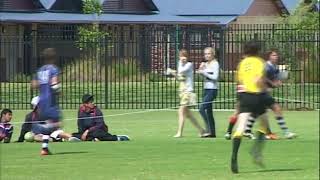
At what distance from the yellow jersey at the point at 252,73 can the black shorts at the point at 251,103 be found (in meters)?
0.07

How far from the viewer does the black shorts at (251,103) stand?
38.4 ft

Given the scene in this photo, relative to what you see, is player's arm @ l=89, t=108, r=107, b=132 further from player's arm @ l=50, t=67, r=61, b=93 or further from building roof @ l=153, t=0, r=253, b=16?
building roof @ l=153, t=0, r=253, b=16

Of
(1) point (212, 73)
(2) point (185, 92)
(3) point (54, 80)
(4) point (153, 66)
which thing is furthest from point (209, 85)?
(4) point (153, 66)

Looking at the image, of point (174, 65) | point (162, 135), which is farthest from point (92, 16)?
point (162, 135)

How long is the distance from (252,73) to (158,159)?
2626 mm

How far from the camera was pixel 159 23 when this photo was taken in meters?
47.0

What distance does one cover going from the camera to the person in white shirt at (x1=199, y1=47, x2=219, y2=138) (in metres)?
17.5

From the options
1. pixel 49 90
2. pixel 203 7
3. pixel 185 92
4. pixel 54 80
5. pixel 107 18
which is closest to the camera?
pixel 54 80

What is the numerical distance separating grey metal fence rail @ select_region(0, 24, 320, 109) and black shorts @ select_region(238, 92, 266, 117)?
14.5m

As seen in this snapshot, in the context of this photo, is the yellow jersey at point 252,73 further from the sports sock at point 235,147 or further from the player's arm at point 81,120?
the player's arm at point 81,120

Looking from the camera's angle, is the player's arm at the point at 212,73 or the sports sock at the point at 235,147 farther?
the player's arm at the point at 212,73

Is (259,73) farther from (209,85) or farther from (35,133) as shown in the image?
(35,133)

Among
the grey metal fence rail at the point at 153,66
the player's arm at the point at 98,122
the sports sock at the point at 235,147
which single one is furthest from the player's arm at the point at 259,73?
the grey metal fence rail at the point at 153,66

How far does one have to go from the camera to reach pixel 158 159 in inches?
541
